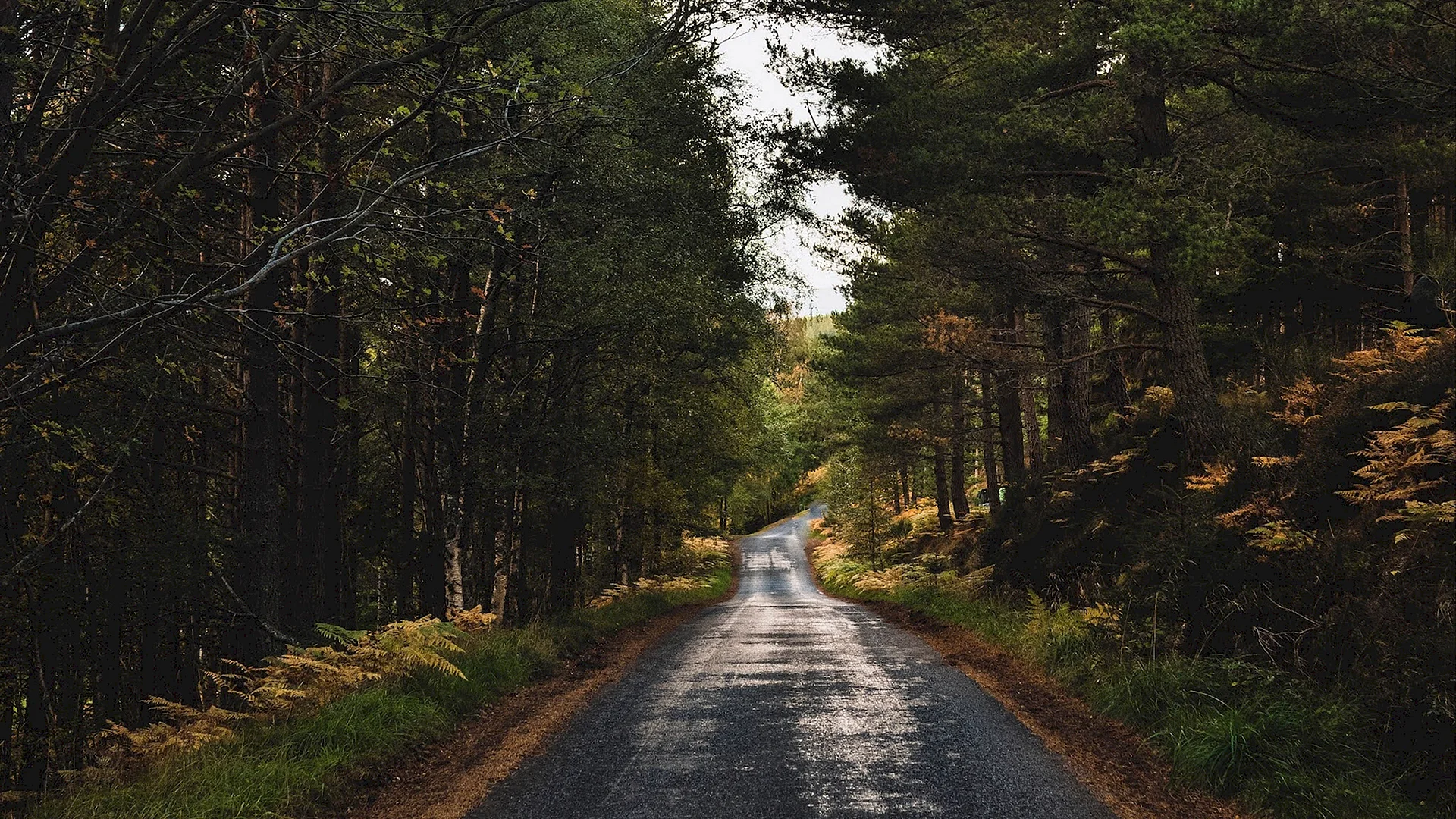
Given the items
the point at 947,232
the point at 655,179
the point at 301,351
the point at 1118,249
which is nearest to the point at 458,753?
the point at 301,351

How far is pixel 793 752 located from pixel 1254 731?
11.2ft

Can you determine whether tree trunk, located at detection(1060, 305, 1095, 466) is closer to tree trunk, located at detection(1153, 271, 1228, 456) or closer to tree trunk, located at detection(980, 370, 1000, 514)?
tree trunk, located at detection(1153, 271, 1228, 456)

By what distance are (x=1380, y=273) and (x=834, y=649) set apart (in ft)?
44.7

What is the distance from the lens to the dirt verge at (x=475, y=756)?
5992mm

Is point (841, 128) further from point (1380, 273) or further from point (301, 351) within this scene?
point (1380, 273)

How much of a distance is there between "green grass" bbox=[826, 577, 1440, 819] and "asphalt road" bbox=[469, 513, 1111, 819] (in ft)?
3.24

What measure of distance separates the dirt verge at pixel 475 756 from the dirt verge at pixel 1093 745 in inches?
176

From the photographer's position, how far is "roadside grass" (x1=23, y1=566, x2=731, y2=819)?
5.38 m

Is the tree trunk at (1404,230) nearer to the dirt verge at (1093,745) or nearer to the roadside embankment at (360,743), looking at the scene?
the dirt verge at (1093,745)

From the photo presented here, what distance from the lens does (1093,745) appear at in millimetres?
7336

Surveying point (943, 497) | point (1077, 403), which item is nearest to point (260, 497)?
point (1077, 403)

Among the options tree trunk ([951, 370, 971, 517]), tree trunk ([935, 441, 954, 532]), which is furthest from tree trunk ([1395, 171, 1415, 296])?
tree trunk ([935, 441, 954, 532])

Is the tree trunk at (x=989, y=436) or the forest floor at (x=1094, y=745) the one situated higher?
the tree trunk at (x=989, y=436)

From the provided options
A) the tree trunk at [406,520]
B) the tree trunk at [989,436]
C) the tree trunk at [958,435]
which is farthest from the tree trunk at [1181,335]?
the tree trunk at [406,520]
